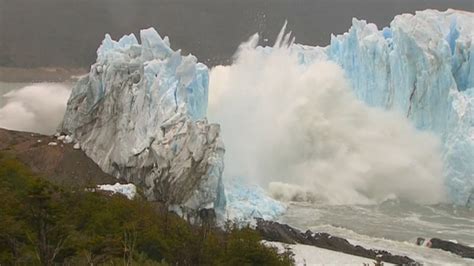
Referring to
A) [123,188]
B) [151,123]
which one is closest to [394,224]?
[123,188]

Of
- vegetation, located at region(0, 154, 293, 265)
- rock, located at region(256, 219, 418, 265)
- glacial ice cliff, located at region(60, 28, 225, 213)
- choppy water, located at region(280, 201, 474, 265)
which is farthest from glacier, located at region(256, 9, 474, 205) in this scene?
vegetation, located at region(0, 154, 293, 265)

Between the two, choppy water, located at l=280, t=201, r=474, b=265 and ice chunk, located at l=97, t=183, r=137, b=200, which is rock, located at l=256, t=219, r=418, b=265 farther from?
ice chunk, located at l=97, t=183, r=137, b=200

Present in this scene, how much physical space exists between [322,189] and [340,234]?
24.1 feet

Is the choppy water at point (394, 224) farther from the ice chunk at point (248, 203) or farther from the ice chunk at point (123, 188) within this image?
the ice chunk at point (123, 188)

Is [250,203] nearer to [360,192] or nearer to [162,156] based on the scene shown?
[162,156]

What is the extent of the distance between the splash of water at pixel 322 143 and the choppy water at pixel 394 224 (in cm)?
142

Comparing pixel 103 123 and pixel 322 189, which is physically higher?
pixel 103 123

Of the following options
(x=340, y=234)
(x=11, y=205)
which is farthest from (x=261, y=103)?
(x=11, y=205)

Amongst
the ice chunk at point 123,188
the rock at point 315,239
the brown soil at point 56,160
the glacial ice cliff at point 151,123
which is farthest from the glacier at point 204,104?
the rock at point 315,239

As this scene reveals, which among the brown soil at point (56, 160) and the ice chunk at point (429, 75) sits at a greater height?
the ice chunk at point (429, 75)

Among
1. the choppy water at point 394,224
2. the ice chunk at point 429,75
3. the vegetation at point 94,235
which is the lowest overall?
the vegetation at point 94,235

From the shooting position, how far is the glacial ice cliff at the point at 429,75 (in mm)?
29625

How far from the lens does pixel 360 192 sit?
1249 inches

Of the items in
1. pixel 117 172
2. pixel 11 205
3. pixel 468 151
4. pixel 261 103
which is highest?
pixel 261 103
